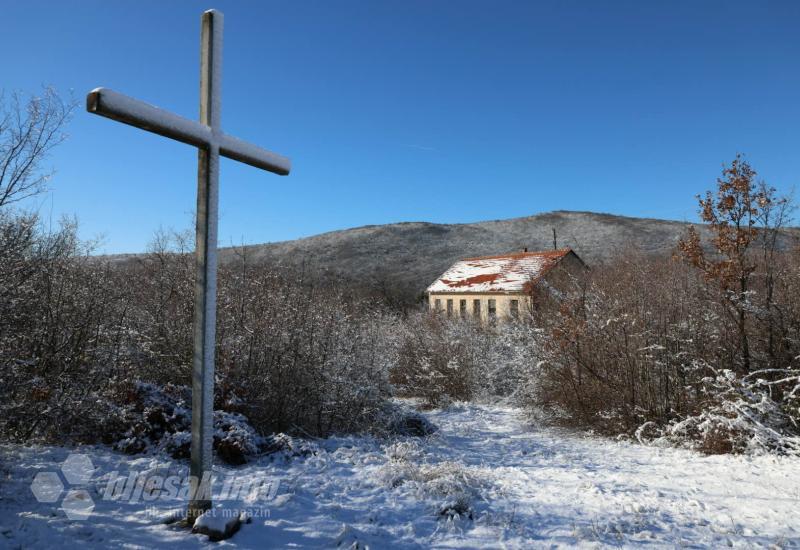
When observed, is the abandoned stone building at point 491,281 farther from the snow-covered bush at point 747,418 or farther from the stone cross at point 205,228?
the stone cross at point 205,228

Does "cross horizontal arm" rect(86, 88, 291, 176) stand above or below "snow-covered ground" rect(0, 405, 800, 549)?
above

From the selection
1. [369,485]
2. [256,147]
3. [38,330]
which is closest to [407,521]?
[369,485]

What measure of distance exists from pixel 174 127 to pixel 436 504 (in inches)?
148

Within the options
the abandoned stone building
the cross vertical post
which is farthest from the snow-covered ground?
the abandoned stone building

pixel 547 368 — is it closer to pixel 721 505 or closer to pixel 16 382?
pixel 721 505

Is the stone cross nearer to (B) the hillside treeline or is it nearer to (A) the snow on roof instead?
(B) the hillside treeline

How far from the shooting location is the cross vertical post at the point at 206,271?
11.3 ft

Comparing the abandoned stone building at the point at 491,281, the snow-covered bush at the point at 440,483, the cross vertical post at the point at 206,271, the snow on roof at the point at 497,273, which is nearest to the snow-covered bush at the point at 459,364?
the abandoned stone building at the point at 491,281

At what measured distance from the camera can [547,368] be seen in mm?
10281

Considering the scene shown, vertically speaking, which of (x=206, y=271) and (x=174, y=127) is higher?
(x=174, y=127)

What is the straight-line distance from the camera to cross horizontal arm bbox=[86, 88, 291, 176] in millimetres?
2805

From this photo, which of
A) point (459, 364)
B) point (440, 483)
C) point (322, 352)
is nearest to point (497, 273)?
point (459, 364)

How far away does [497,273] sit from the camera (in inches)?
1026

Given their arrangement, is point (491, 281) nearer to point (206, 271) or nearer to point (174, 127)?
point (206, 271)
